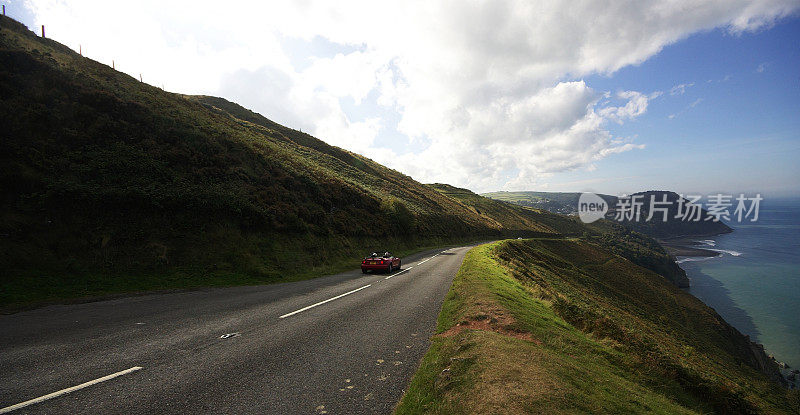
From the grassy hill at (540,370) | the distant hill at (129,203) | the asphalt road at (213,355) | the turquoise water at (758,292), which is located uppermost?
the distant hill at (129,203)

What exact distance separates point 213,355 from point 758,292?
137 metres

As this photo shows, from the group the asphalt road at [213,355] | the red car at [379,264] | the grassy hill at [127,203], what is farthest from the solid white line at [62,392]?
the red car at [379,264]

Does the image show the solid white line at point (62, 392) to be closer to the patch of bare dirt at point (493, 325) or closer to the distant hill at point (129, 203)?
the patch of bare dirt at point (493, 325)

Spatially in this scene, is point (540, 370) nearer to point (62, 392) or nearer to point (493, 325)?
point (493, 325)

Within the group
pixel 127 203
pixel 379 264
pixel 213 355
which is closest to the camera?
pixel 213 355

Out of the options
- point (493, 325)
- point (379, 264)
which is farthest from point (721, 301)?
point (493, 325)

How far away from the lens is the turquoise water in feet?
181

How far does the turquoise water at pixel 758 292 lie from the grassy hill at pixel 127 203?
251 feet

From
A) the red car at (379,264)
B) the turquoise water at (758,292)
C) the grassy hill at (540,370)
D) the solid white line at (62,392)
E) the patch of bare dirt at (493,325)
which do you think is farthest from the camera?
the turquoise water at (758,292)

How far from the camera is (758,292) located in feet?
280

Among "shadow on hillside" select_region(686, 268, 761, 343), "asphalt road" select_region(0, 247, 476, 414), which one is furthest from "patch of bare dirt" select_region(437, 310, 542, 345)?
"shadow on hillside" select_region(686, 268, 761, 343)

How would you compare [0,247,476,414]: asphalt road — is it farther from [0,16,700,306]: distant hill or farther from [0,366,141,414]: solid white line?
[0,16,700,306]: distant hill

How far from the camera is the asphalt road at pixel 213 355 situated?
15.7 ft

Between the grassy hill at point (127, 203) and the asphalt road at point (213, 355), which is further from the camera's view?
the grassy hill at point (127, 203)
